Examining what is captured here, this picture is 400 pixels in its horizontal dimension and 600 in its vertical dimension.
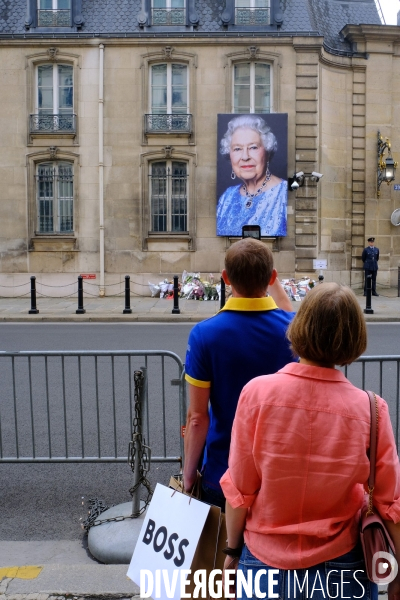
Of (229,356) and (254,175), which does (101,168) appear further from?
(229,356)

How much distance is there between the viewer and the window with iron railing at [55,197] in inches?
898

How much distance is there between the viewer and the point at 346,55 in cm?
2322

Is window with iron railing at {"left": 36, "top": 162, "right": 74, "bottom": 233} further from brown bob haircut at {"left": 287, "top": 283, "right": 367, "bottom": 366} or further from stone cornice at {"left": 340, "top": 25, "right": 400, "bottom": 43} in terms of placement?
brown bob haircut at {"left": 287, "top": 283, "right": 367, "bottom": 366}

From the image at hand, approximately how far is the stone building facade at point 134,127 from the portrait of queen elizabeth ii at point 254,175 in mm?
453

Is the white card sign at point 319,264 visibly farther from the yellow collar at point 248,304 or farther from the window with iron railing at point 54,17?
the yellow collar at point 248,304

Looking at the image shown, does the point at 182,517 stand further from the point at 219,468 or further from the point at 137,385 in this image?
the point at 137,385

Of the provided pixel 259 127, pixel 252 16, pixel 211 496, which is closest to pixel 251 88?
pixel 259 127

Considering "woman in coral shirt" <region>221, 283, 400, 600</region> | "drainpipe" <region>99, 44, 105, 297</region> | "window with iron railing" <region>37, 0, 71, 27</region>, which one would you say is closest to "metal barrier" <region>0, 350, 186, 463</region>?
"woman in coral shirt" <region>221, 283, 400, 600</region>

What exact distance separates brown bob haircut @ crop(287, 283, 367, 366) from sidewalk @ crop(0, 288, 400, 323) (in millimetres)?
13043

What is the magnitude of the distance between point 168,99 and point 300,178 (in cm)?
515

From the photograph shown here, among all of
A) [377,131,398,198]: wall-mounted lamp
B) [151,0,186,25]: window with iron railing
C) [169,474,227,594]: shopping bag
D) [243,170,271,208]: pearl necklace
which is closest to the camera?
[169,474,227,594]: shopping bag

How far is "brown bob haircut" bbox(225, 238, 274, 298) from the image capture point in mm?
3021

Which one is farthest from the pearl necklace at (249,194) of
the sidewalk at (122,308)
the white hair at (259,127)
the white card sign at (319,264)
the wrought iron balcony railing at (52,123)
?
the wrought iron balcony railing at (52,123)

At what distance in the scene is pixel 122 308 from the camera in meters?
19.0
